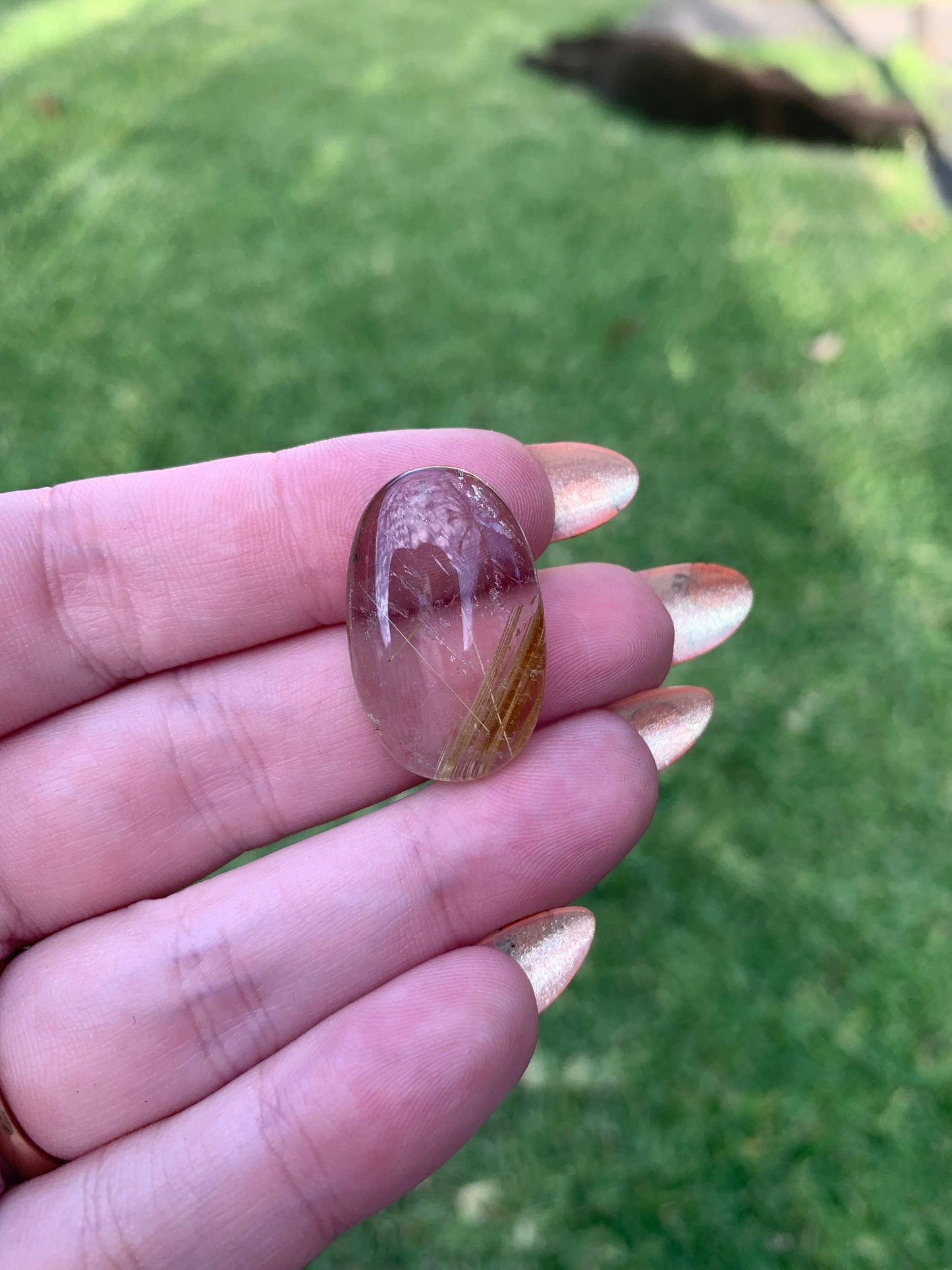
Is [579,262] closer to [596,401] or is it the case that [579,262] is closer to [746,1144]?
[596,401]

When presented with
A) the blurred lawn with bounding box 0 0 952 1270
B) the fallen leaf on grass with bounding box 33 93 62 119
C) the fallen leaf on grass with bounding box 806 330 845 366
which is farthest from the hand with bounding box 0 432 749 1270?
the fallen leaf on grass with bounding box 33 93 62 119

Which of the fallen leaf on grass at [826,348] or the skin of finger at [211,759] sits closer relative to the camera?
→ the skin of finger at [211,759]

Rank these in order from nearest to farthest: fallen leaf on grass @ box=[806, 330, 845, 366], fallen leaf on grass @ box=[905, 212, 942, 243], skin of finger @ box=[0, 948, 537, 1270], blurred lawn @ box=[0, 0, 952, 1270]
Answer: skin of finger @ box=[0, 948, 537, 1270] < blurred lawn @ box=[0, 0, 952, 1270] < fallen leaf on grass @ box=[806, 330, 845, 366] < fallen leaf on grass @ box=[905, 212, 942, 243]

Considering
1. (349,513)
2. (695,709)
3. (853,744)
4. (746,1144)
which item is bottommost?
(746,1144)

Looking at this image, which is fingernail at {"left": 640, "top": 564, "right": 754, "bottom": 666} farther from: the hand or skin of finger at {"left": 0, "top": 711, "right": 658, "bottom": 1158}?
skin of finger at {"left": 0, "top": 711, "right": 658, "bottom": 1158}

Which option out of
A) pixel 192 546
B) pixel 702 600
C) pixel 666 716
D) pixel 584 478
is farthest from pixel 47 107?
pixel 666 716

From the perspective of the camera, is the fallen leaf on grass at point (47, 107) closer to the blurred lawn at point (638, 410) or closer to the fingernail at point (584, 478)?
the blurred lawn at point (638, 410)

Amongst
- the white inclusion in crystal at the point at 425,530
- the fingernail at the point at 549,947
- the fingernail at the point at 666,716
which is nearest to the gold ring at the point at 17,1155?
the fingernail at the point at 549,947

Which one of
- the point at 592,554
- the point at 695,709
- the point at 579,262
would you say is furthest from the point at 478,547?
the point at 579,262
